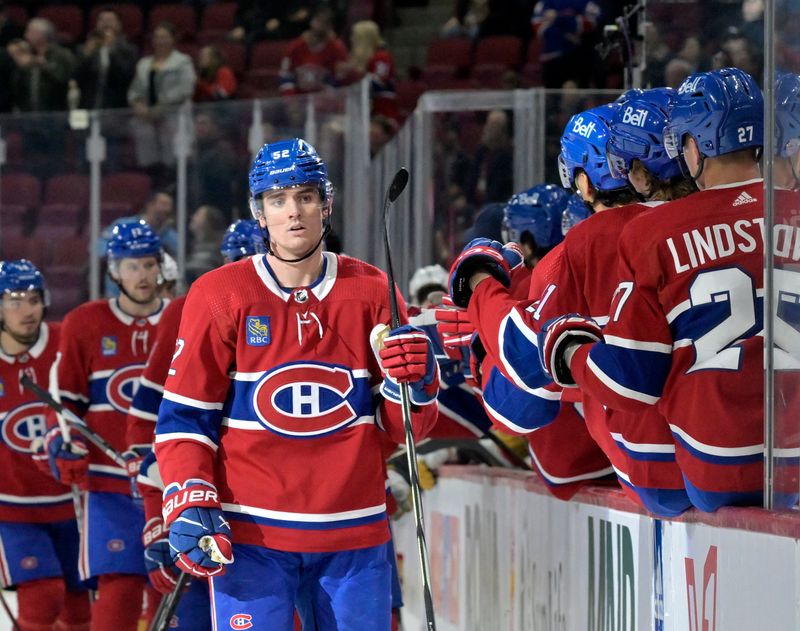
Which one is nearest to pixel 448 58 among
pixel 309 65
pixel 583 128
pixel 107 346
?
pixel 309 65

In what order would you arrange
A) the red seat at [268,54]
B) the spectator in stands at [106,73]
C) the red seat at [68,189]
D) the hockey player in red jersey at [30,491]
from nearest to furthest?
1. the hockey player in red jersey at [30,491]
2. the red seat at [68,189]
3. the spectator in stands at [106,73]
4. the red seat at [268,54]

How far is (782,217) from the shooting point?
2.53 metres

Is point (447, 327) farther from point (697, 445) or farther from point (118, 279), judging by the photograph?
point (118, 279)

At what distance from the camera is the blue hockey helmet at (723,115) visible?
9.04ft

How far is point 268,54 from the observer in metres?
11.1

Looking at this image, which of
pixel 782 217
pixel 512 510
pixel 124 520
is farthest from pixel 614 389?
pixel 124 520

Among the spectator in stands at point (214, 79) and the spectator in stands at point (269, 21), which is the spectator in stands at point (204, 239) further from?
the spectator in stands at point (269, 21)

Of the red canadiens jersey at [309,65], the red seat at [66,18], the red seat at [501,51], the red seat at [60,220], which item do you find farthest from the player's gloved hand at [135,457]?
the red seat at [66,18]

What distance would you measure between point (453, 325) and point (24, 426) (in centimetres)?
246

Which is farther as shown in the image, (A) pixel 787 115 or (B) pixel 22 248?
(B) pixel 22 248

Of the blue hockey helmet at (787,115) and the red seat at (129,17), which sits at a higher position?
the red seat at (129,17)

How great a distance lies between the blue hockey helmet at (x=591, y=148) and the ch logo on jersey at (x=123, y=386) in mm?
1911

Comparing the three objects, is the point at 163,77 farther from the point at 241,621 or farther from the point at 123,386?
the point at 241,621

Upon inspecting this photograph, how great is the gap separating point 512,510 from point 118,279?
1.60 metres
